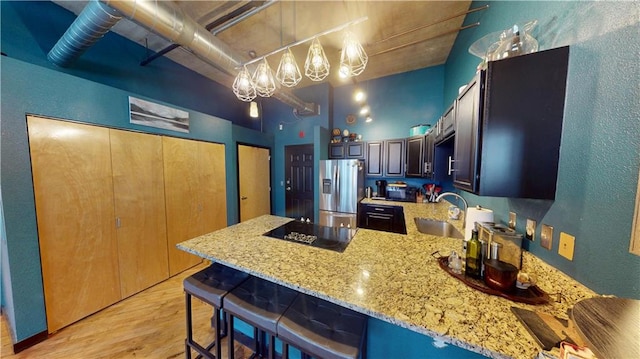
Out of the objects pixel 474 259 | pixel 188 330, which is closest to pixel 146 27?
pixel 188 330

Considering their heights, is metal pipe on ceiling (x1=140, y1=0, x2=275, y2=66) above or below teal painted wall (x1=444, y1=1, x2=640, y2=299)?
above

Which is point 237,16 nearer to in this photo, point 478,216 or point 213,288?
point 213,288

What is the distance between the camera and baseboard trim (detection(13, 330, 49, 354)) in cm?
157

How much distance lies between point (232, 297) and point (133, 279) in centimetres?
201

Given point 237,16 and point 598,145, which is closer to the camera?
point 598,145

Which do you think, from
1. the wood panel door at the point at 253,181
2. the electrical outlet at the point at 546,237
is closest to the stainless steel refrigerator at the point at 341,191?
the wood panel door at the point at 253,181

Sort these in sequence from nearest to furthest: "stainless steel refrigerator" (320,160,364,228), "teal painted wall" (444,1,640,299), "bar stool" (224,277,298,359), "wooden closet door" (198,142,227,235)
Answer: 1. "teal painted wall" (444,1,640,299)
2. "bar stool" (224,277,298,359)
3. "wooden closet door" (198,142,227,235)
4. "stainless steel refrigerator" (320,160,364,228)

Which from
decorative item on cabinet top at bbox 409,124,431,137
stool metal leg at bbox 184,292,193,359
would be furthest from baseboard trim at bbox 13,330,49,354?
decorative item on cabinet top at bbox 409,124,431,137

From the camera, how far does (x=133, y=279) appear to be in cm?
227

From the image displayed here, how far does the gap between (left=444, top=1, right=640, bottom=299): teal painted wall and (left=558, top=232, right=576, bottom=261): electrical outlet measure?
2 centimetres

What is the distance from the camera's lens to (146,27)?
5.51 feet

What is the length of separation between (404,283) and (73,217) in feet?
9.71

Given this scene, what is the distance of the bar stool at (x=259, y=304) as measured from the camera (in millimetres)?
1076

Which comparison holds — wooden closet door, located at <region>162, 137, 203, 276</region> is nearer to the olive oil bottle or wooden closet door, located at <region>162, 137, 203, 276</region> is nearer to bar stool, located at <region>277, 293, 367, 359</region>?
bar stool, located at <region>277, 293, 367, 359</region>
